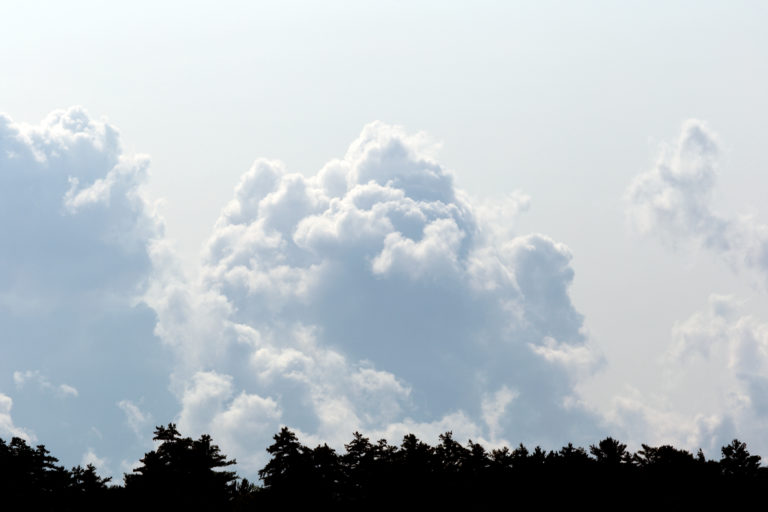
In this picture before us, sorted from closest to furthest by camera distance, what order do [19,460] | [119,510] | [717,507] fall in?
[717,507]
[119,510]
[19,460]

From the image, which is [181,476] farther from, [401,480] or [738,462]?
[738,462]

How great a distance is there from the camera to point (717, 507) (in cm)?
4909

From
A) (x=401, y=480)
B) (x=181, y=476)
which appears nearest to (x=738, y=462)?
(x=401, y=480)

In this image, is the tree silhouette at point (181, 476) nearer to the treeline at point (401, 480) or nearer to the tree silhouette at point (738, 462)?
the treeline at point (401, 480)

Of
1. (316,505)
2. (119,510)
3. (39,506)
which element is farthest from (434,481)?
(39,506)

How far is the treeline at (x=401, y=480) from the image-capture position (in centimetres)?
5144

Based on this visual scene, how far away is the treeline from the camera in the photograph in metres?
51.4

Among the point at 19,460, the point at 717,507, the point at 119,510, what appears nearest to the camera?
the point at 717,507

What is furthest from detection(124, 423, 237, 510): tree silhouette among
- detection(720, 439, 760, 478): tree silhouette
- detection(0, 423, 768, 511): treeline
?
detection(720, 439, 760, 478): tree silhouette

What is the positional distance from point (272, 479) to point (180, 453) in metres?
6.27

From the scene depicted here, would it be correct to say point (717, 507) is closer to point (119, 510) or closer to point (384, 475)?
point (384, 475)

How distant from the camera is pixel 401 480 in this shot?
180 ft

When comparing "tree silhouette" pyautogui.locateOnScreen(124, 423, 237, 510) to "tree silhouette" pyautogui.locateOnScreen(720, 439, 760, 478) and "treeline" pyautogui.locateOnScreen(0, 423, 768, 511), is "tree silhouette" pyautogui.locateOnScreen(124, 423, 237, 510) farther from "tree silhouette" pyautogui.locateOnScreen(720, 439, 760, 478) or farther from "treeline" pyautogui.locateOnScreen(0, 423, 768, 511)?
"tree silhouette" pyautogui.locateOnScreen(720, 439, 760, 478)

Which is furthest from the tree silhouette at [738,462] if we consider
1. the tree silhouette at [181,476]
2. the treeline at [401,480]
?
the tree silhouette at [181,476]
